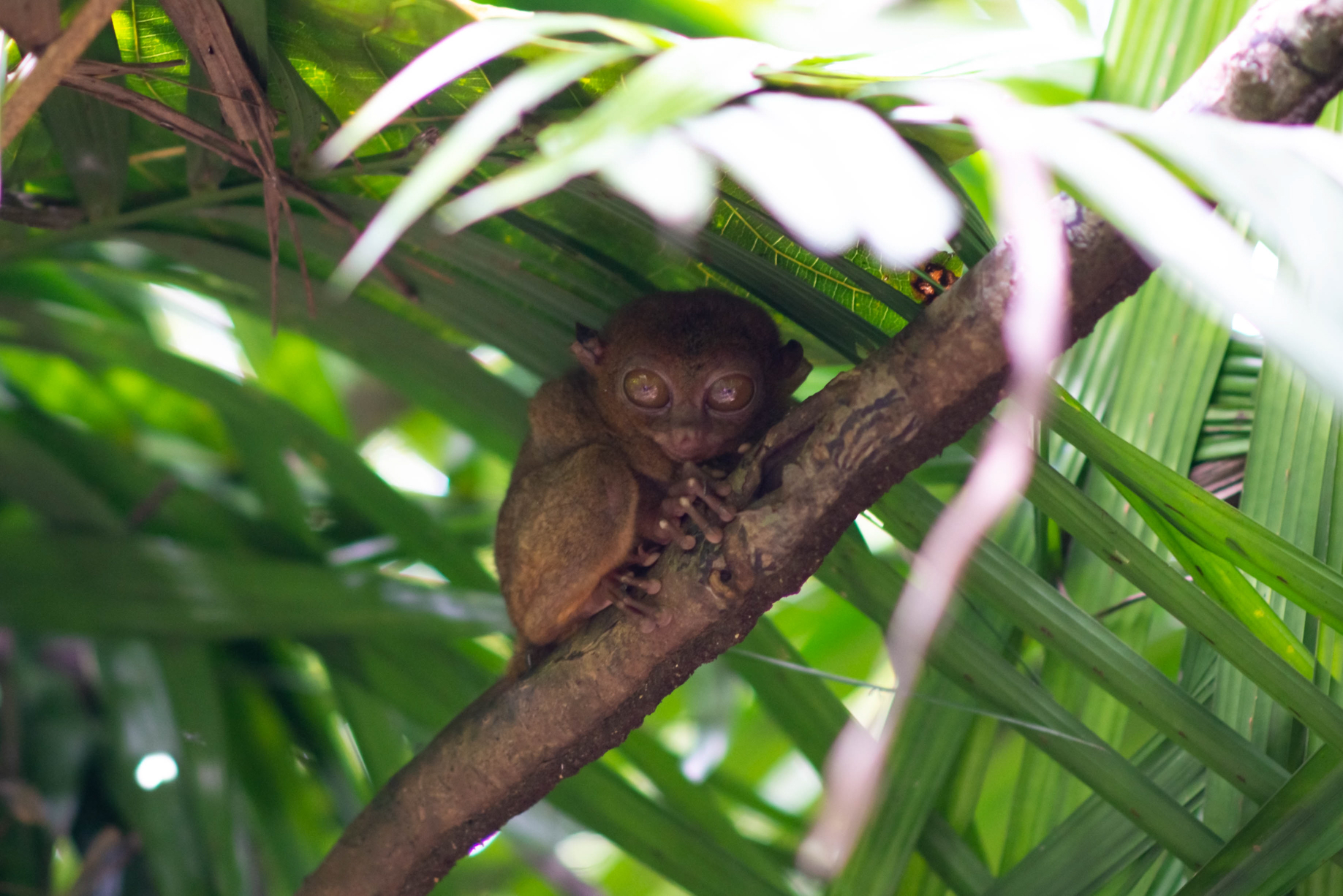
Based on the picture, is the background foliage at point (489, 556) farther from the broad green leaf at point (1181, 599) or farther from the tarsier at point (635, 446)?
the tarsier at point (635, 446)

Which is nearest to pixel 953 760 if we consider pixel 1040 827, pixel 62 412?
pixel 1040 827

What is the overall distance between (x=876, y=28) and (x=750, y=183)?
84 centimetres

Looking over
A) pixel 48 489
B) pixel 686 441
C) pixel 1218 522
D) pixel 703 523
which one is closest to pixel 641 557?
pixel 686 441

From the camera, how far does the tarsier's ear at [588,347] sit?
234 cm

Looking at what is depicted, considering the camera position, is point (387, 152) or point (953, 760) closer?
point (387, 152)

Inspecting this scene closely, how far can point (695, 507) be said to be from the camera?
1944mm

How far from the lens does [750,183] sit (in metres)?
0.80

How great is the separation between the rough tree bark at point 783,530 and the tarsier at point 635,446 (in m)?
0.19

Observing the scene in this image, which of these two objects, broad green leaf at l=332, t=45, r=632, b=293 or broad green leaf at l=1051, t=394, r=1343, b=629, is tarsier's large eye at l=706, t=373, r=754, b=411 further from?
broad green leaf at l=332, t=45, r=632, b=293

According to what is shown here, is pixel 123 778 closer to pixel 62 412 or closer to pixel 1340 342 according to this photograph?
pixel 62 412

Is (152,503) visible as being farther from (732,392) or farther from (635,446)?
(732,392)

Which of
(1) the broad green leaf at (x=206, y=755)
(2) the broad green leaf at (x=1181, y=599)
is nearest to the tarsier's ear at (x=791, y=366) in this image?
(2) the broad green leaf at (x=1181, y=599)

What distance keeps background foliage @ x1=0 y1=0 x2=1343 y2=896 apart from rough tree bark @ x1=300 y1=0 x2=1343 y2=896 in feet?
0.64

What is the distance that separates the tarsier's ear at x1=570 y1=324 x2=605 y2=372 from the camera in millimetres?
2338
